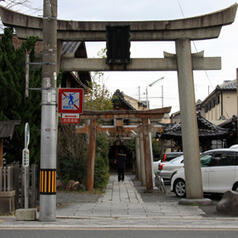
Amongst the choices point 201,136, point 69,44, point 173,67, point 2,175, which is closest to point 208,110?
point 201,136

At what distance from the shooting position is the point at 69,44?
24.4m

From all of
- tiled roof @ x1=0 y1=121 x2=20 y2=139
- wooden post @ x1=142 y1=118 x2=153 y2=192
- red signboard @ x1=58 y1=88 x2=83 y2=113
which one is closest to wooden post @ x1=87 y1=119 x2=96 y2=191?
wooden post @ x1=142 y1=118 x2=153 y2=192

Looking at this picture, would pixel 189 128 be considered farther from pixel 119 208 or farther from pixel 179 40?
pixel 119 208

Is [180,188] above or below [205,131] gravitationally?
below

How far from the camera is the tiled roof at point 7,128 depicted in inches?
464

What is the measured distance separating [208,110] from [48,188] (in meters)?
45.1

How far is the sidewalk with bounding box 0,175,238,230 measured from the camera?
32.5 feet

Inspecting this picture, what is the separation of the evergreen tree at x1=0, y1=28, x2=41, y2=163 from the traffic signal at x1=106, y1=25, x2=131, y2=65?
2.34 metres

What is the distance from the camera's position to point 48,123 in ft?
35.1

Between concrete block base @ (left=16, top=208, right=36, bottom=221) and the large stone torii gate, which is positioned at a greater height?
the large stone torii gate

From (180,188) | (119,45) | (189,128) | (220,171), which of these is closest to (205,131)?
(180,188)

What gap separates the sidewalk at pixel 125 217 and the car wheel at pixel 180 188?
42.0 inches

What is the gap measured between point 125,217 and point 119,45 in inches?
220

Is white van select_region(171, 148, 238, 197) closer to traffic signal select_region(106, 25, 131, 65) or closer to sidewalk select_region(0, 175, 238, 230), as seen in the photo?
sidewalk select_region(0, 175, 238, 230)
